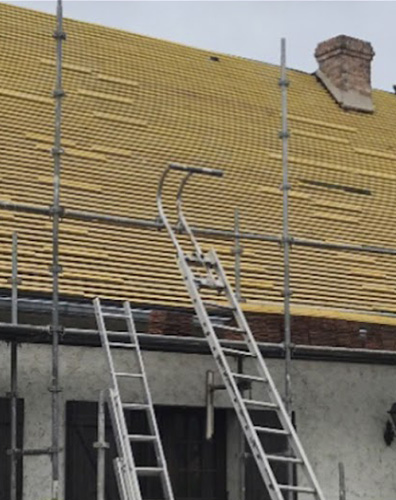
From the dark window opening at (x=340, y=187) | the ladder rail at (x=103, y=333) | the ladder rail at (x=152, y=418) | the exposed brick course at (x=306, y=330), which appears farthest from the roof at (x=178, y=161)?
the ladder rail at (x=152, y=418)

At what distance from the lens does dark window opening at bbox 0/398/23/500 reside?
13930 millimetres

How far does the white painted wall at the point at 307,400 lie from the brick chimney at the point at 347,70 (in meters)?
7.59

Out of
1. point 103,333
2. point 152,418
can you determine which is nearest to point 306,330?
point 103,333

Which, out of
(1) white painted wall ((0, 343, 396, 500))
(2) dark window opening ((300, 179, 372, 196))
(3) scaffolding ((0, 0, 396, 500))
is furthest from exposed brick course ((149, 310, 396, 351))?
(2) dark window opening ((300, 179, 372, 196))

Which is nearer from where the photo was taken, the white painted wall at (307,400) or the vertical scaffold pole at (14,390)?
the vertical scaffold pole at (14,390)

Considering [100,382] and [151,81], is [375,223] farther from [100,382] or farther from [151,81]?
[100,382]

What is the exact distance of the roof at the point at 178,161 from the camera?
15.7m

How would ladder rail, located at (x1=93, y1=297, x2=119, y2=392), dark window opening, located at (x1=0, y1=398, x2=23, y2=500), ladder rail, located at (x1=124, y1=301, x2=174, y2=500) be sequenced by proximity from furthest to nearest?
1. dark window opening, located at (x1=0, y1=398, x2=23, y2=500)
2. ladder rail, located at (x1=93, y1=297, x2=119, y2=392)
3. ladder rail, located at (x1=124, y1=301, x2=174, y2=500)

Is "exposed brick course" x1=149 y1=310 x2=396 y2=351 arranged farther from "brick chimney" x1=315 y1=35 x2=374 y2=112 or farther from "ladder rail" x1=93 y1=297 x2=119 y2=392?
"brick chimney" x1=315 y1=35 x2=374 y2=112

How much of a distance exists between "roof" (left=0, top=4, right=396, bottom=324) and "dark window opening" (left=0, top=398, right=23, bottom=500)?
4.26ft

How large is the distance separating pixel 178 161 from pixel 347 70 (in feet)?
20.7

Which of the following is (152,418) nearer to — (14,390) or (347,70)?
(14,390)

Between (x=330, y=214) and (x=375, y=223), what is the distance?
2.72ft

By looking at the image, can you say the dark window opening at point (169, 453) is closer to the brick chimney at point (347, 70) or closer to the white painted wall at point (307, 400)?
the white painted wall at point (307, 400)
